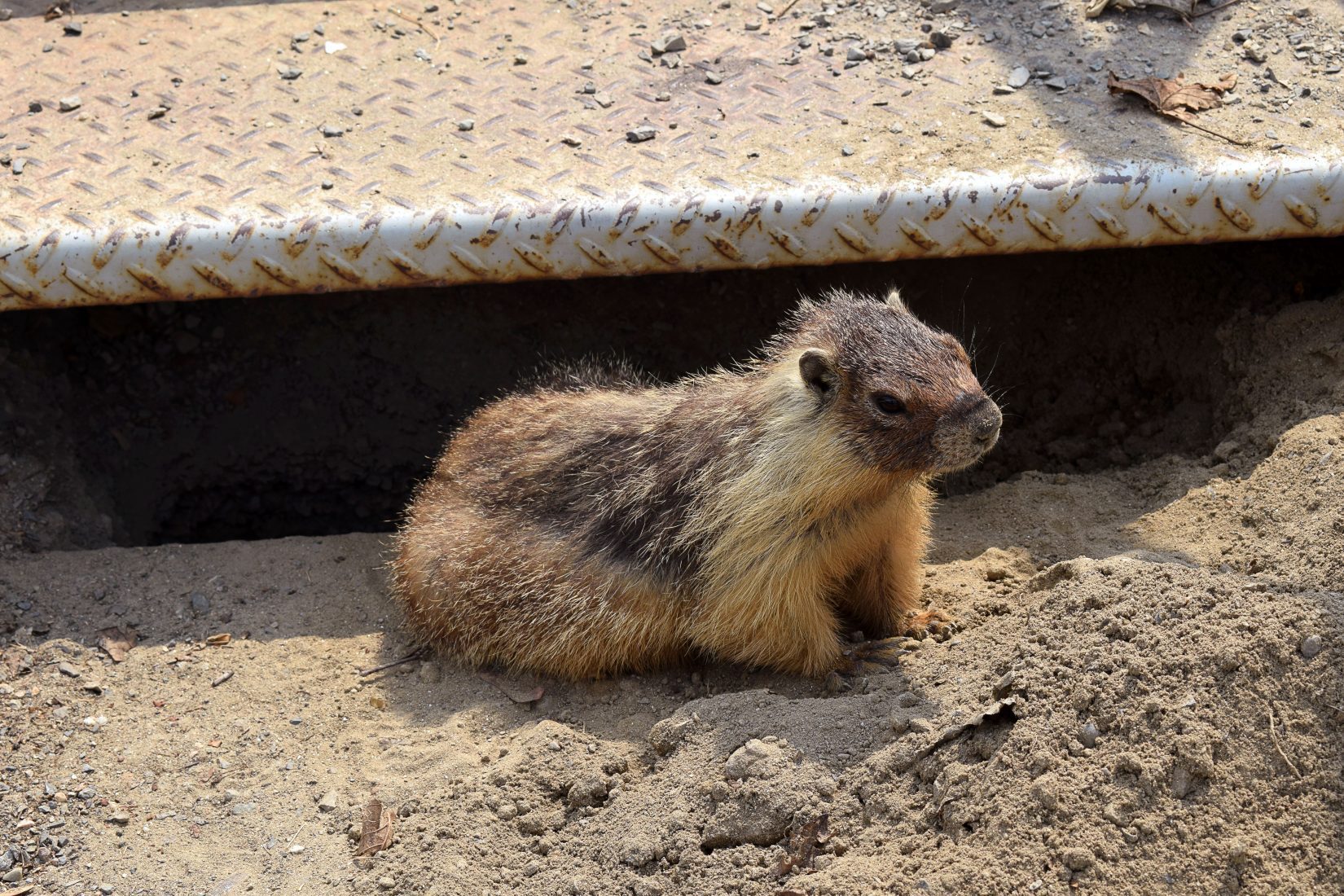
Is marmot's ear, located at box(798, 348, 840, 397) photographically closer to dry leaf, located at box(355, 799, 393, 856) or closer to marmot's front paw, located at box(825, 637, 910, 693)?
marmot's front paw, located at box(825, 637, 910, 693)

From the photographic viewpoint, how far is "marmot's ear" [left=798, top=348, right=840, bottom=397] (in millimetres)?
4740

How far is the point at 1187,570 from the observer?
4188mm

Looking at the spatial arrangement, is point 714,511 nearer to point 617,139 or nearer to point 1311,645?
point 617,139

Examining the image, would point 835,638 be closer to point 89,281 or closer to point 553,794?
point 553,794

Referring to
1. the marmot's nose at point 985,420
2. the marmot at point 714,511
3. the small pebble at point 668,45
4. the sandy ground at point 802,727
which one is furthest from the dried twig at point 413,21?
the marmot's nose at point 985,420

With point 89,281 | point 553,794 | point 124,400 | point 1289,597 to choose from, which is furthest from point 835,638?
point 124,400

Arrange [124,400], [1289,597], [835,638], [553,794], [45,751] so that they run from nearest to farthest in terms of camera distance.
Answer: [1289,597]
[553,794]
[45,751]
[835,638]
[124,400]

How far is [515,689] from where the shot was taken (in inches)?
212

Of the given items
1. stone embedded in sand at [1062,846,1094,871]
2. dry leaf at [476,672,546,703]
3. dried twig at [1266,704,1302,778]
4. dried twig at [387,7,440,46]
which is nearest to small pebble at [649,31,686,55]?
dried twig at [387,7,440,46]

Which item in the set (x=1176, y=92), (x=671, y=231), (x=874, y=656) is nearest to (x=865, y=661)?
(x=874, y=656)

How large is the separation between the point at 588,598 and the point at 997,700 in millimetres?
1904

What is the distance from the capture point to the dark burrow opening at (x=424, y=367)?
253 inches

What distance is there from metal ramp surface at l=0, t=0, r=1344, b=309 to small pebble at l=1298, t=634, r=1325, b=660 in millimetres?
2188

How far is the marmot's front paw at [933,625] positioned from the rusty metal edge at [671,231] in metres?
1.62
